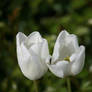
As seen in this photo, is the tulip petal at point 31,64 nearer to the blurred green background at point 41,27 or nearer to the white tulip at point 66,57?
the white tulip at point 66,57

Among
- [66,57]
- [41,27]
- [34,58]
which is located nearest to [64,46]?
[66,57]

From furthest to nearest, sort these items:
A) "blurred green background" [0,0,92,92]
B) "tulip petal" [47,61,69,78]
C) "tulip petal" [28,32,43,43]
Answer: "blurred green background" [0,0,92,92], "tulip petal" [28,32,43,43], "tulip petal" [47,61,69,78]

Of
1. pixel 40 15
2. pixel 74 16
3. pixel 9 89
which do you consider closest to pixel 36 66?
pixel 9 89

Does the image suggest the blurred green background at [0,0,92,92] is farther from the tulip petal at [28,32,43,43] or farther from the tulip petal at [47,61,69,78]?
the tulip petal at [47,61,69,78]

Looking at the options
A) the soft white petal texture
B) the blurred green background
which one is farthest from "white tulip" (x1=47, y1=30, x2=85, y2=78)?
the blurred green background

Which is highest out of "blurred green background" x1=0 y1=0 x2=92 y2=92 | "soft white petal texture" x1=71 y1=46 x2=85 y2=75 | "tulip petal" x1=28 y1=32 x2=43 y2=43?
"tulip petal" x1=28 y1=32 x2=43 y2=43

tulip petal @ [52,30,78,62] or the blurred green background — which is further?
the blurred green background
